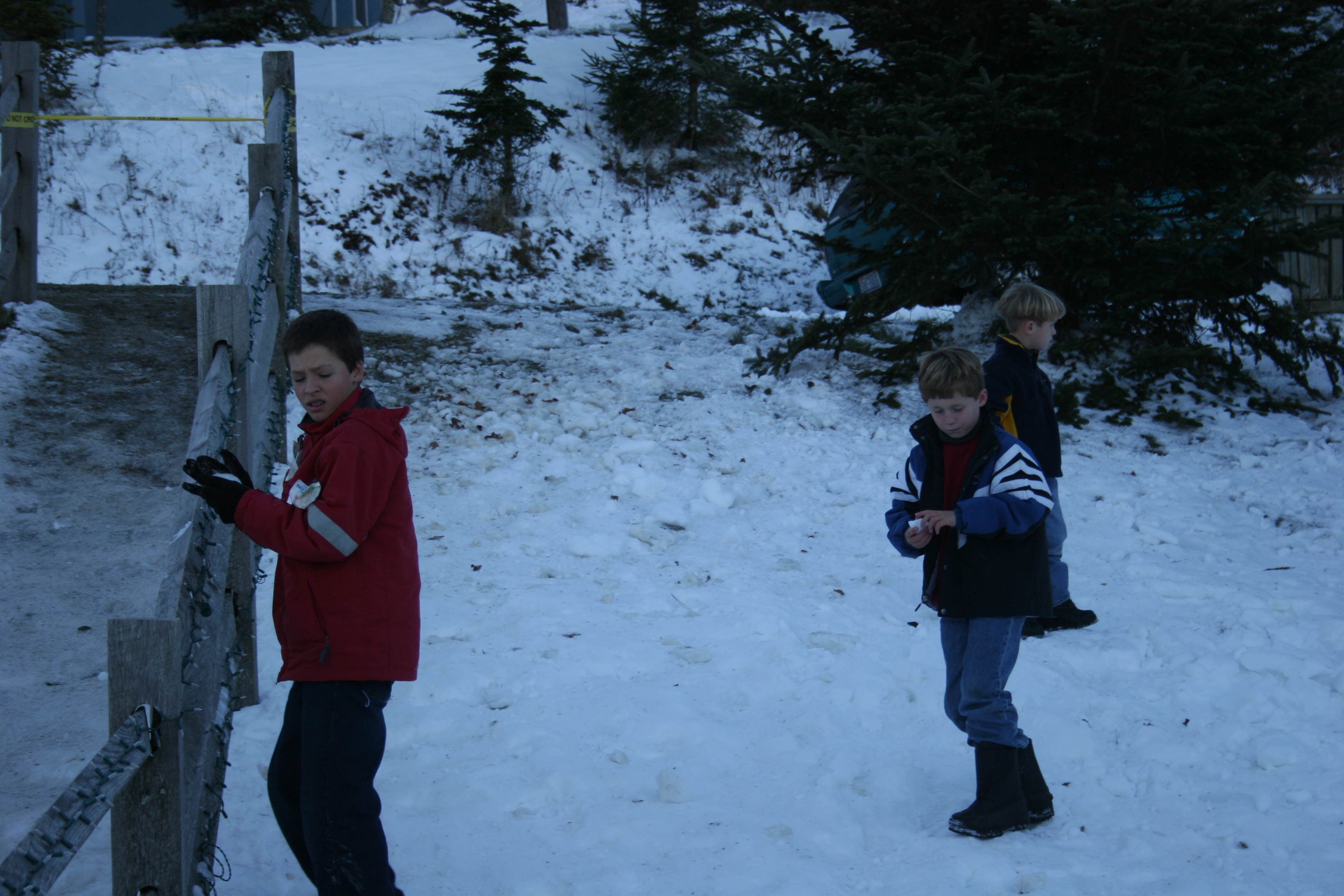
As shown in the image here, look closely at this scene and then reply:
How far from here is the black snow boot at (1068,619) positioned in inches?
188

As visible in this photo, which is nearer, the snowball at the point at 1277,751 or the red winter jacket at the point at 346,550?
the red winter jacket at the point at 346,550

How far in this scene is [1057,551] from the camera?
4.66 meters

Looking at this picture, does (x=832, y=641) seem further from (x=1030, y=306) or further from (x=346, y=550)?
(x=346, y=550)

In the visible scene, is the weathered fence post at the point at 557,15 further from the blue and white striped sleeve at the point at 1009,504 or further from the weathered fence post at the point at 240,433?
the blue and white striped sleeve at the point at 1009,504

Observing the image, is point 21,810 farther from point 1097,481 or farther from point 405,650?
point 1097,481

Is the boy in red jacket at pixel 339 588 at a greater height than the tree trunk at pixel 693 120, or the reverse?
the tree trunk at pixel 693 120

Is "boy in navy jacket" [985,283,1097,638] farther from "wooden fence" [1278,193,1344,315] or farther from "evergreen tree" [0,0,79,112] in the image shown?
"evergreen tree" [0,0,79,112]

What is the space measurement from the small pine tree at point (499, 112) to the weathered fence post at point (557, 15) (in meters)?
8.35

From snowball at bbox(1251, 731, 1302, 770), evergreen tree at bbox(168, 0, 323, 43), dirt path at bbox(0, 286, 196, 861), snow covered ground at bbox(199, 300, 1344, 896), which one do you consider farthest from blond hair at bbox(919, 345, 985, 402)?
evergreen tree at bbox(168, 0, 323, 43)

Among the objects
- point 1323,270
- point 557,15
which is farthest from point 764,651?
point 557,15

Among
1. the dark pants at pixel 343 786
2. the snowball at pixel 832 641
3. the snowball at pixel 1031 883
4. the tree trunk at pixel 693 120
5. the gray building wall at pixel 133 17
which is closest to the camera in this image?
the dark pants at pixel 343 786

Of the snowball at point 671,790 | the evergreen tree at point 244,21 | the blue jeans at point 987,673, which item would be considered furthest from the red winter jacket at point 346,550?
the evergreen tree at point 244,21

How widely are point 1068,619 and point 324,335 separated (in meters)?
3.90

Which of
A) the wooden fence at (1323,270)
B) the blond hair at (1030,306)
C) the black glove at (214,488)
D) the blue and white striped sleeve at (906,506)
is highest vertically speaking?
the wooden fence at (1323,270)
